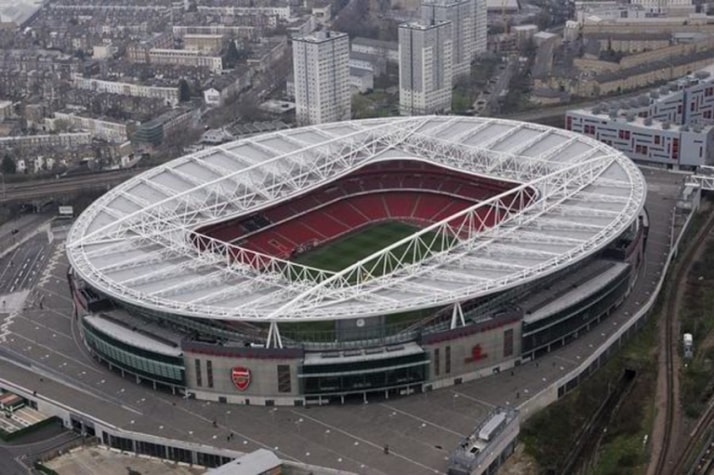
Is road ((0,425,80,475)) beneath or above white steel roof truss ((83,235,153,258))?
beneath

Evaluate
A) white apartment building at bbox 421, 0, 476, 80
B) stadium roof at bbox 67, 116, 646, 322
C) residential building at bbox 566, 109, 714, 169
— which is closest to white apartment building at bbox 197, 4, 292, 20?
white apartment building at bbox 421, 0, 476, 80

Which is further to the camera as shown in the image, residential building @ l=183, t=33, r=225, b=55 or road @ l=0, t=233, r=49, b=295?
residential building @ l=183, t=33, r=225, b=55

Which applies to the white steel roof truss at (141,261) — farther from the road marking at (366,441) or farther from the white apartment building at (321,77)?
the white apartment building at (321,77)

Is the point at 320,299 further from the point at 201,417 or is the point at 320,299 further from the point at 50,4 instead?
the point at 50,4

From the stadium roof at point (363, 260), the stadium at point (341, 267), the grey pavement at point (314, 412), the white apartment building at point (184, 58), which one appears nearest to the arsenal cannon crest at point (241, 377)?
the stadium at point (341, 267)

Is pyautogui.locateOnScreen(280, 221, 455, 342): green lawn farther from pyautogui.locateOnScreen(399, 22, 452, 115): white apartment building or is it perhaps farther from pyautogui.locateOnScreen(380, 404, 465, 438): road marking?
pyautogui.locateOnScreen(399, 22, 452, 115): white apartment building

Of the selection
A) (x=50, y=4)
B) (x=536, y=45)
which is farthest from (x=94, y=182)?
(x=50, y=4)
